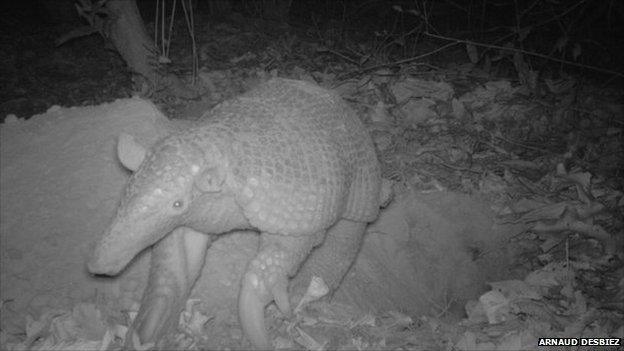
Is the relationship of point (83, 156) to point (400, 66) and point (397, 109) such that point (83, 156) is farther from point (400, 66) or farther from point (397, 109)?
point (400, 66)

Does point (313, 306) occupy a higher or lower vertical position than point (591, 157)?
higher

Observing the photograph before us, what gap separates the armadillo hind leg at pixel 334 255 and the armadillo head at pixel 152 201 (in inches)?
46.5

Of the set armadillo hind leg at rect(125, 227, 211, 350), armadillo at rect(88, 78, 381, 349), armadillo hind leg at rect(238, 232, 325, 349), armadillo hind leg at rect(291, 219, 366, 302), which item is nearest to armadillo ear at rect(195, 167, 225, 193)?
armadillo at rect(88, 78, 381, 349)

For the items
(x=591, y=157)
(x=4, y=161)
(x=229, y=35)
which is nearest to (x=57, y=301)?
(x=4, y=161)

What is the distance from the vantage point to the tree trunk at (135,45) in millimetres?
4664

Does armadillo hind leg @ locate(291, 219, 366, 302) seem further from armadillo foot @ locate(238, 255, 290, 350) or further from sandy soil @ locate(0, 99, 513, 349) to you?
armadillo foot @ locate(238, 255, 290, 350)

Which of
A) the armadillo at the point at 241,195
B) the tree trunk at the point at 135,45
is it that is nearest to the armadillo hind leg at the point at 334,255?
the armadillo at the point at 241,195

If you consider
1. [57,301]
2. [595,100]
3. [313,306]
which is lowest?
[595,100]

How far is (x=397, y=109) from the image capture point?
201 inches

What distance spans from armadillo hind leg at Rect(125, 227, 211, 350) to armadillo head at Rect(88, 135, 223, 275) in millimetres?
362

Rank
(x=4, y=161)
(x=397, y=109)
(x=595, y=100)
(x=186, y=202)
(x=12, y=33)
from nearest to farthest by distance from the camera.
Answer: (x=186, y=202), (x=4, y=161), (x=397, y=109), (x=595, y=100), (x=12, y=33)

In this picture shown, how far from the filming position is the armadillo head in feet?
5.64

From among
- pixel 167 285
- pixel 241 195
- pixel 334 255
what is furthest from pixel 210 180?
pixel 334 255

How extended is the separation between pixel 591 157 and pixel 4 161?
209 inches
